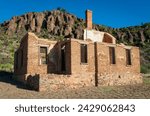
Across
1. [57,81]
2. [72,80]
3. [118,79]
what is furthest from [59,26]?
[57,81]

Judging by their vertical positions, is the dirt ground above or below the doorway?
below

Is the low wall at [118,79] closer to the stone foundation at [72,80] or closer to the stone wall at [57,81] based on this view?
the stone foundation at [72,80]

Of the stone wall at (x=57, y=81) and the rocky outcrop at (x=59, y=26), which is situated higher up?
the rocky outcrop at (x=59, y=26)

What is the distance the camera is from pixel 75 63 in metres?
20.0

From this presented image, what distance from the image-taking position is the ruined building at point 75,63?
19797 mm

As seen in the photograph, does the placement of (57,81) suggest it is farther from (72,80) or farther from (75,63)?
(75,63)

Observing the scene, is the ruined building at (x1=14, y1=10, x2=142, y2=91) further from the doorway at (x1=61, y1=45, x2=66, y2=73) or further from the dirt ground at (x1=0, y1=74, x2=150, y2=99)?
the dirt ground at (x1=0, y1=74, x2=150, y2=99)

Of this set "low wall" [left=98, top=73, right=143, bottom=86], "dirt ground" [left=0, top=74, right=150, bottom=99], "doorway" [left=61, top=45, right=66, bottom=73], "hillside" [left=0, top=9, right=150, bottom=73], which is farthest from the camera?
"hillside" [left=0, top=9, right=150, bottom=73]

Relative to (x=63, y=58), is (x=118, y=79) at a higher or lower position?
lower

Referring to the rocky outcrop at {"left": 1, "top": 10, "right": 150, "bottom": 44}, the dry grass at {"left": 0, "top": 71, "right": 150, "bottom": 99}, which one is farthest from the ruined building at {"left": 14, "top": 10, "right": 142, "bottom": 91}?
the rocky outcrop at {"left": 1, "top": 10, "right": 150, "bottom": 44}

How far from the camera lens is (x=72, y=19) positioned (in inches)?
3625

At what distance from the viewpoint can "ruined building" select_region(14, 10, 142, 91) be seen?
1980cm

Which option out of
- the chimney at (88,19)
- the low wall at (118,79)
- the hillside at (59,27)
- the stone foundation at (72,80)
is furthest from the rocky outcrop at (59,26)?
the stone foundation at (72,80)

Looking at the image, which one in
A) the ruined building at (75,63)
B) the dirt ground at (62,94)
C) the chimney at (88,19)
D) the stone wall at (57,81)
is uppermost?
the chimney at (88,19)
